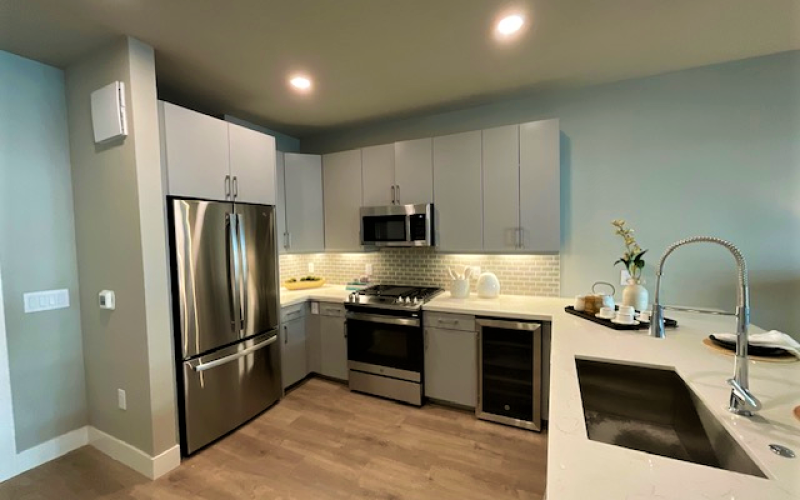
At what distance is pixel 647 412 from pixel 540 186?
1.73 metres

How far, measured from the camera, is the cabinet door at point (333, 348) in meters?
3.10

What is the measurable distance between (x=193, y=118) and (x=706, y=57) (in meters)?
3.61

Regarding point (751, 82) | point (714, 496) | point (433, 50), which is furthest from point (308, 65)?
point (751, 82)

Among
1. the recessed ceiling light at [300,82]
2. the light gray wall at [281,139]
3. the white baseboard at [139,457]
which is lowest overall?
the white baseboard at [139,457]

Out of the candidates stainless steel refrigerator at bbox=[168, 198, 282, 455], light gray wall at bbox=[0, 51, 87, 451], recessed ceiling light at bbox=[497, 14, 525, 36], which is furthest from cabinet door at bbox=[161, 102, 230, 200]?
recessed ceiling light at bbox=[497, 14, 525, 36]

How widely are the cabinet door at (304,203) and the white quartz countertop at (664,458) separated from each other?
8.39ft

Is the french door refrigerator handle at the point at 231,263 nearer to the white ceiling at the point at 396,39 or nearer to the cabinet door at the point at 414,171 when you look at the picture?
the white ceiling at the point at 396,39

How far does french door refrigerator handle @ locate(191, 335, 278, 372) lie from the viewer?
2176 millimetres

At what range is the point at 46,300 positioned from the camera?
7.04 ft

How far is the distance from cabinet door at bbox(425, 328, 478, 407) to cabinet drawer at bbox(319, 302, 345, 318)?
90 centimetres

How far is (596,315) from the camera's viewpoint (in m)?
1.99

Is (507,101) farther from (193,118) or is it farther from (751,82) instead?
(193,118)

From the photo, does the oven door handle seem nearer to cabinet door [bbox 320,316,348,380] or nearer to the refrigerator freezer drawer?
cabinet door [bbox 320,316,348,380]

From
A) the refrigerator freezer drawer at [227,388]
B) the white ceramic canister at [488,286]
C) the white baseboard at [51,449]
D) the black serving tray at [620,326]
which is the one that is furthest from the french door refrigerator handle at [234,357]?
the black serving tray at [620,326]
